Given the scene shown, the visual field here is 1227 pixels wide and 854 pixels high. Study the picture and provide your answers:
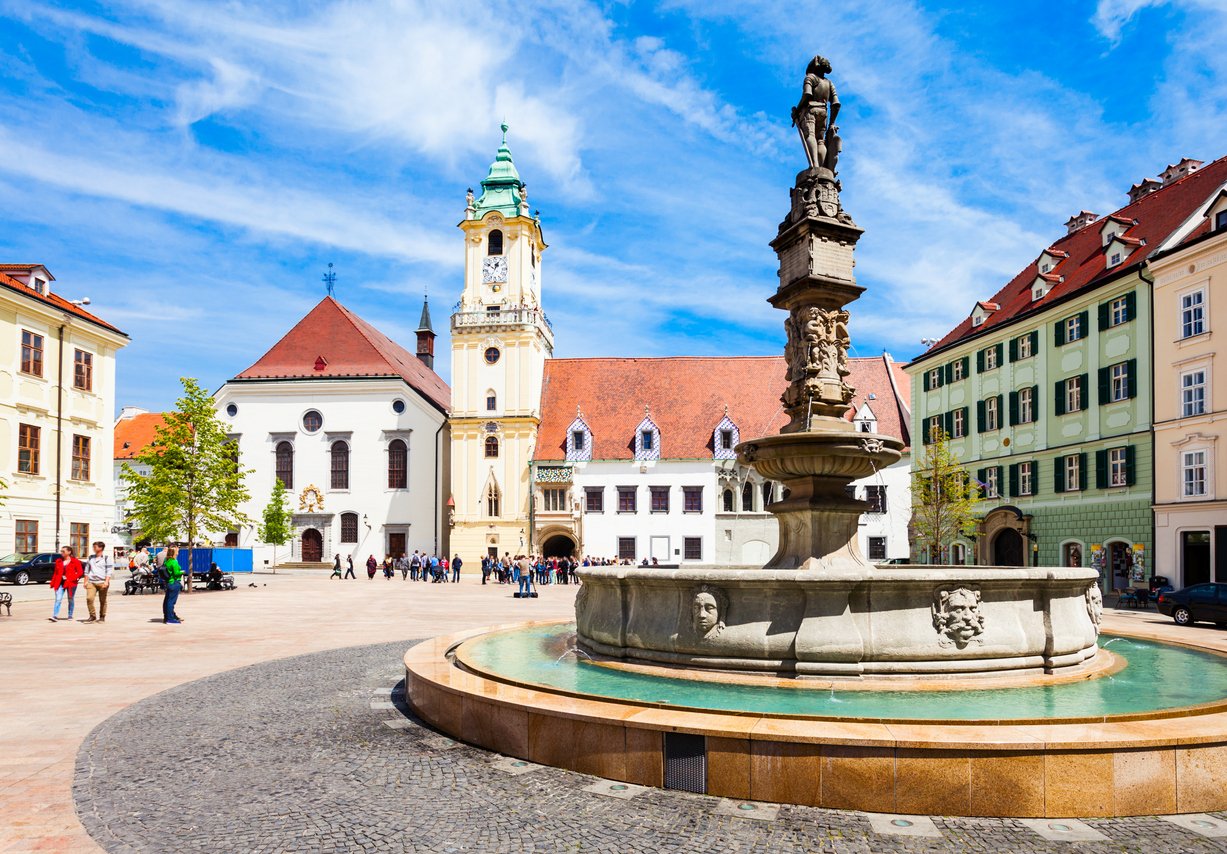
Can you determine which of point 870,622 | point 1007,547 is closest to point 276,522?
point 1007,547

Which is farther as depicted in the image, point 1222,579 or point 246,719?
point 1222,579

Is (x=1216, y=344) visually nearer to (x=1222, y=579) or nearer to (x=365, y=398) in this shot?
(x=1222, y=579)

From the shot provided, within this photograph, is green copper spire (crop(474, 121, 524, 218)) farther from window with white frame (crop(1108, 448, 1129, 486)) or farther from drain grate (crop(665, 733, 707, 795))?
drain grate (crop(665, 733, 707, 795))

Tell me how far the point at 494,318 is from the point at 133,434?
4353 cm

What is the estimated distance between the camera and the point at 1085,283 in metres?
34.2

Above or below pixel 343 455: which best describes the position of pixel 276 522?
below

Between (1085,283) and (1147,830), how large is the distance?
108 feet

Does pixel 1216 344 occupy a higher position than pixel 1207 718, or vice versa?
pixel 1216 344

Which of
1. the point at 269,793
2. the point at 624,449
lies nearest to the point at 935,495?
the point at 624,449

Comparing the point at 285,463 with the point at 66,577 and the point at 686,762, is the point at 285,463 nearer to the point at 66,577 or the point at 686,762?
the point at 66,577

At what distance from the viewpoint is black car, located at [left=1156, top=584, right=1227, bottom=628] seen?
20.6 meters

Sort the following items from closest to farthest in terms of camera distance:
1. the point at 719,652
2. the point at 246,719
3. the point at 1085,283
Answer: the point at 719,652
the point at 246,719
the point at 1085,283

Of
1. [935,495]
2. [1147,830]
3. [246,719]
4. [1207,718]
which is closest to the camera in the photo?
[1147,830]

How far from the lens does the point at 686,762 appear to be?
6219 millimetres
